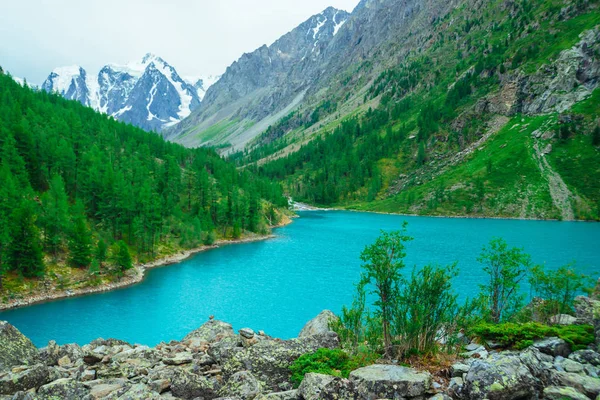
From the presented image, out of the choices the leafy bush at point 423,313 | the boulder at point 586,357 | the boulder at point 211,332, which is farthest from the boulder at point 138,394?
the boulder at point 586,357

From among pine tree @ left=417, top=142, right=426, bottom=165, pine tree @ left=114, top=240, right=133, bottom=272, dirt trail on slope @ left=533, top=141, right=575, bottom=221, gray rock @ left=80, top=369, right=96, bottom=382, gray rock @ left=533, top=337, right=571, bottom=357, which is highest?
pine tree @ left=417, top=142, right=426, bottom=165

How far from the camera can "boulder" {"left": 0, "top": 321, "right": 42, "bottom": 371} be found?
18109 mm

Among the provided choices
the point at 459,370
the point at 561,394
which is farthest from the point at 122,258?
the point at 561,394

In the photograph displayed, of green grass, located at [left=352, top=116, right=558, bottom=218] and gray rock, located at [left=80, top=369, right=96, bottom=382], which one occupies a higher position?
green grass, located at [left=352, top=116, right=558, bottom=218]

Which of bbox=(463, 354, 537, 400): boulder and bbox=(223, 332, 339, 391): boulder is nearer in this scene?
bbox=(463, 354, 537, 400): boulder

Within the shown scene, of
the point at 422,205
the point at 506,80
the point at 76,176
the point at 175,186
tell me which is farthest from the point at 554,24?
the point at 76,176

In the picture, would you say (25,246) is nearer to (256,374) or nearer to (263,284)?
(263,284)

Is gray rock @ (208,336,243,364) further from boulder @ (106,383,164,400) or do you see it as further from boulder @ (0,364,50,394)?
boulder @ (0,364,50,394)

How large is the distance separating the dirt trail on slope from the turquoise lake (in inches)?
677

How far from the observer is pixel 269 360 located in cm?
1628

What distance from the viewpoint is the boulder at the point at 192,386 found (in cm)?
1411

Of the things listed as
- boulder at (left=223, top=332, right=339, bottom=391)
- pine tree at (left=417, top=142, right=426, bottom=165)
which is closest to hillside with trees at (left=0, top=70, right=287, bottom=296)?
boulder at (left=223, top=332, right=339, bottom=391)

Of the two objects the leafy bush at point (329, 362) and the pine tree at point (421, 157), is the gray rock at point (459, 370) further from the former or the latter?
the pine tree at point (421, 157)

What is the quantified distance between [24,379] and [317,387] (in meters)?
12.2
